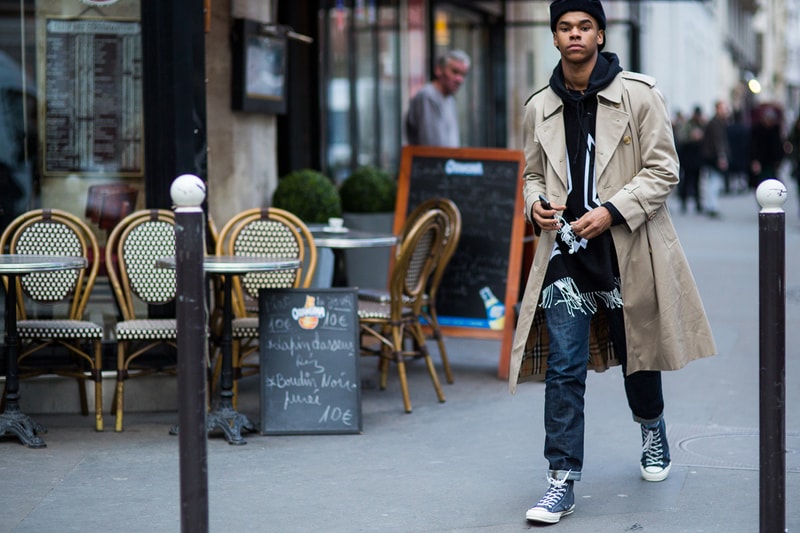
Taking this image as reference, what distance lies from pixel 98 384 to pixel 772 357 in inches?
141

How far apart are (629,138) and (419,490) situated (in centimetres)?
163

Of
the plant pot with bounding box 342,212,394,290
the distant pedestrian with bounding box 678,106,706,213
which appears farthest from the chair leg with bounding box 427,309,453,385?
the distant pedestrian with bounding box 678,106,706,213

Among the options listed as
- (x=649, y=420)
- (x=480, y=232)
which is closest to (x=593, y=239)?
(x=649, y=420)

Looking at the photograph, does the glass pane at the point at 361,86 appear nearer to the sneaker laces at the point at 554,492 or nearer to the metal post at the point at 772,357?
the sneaker laces at the point at 554,492

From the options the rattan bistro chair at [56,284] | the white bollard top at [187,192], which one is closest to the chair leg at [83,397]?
the rattan bistro chair at [56,284]

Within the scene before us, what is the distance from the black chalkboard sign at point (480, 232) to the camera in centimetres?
773

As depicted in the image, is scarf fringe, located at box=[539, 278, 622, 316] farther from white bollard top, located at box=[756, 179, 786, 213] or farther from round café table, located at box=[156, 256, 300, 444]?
round café table, located at box=[156, 256, 300, 444]

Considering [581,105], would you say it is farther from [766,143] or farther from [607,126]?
[766,143]

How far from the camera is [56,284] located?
21.5ft

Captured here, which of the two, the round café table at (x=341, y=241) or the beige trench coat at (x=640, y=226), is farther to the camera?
the round café table at (x=341, y=241)

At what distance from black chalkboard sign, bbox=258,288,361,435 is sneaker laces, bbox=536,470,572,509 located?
165 centimetres

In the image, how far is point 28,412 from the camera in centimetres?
663

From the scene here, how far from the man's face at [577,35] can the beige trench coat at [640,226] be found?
6.8 inches

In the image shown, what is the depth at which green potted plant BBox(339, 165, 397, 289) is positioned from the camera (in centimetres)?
930
